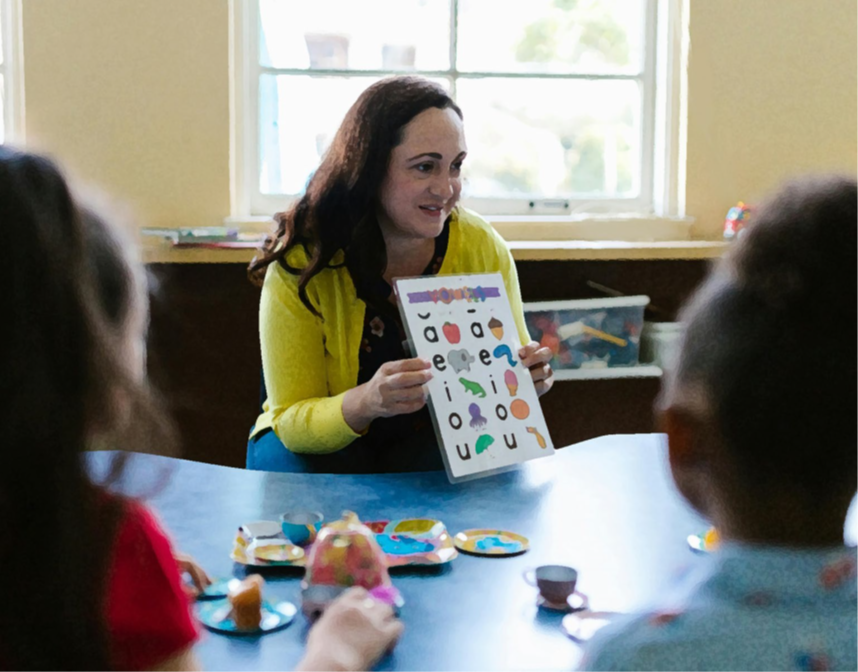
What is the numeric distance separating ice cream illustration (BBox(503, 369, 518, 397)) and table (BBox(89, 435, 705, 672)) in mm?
135

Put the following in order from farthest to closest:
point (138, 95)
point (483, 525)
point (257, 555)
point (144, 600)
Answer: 1. point (138, 95)
2. point (483, 525)
3. point (257, 555)
4. point (144, 600)

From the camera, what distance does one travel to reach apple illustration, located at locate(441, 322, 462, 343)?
5.64 feet

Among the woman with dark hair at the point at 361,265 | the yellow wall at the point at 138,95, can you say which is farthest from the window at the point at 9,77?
the woman with dark hair at the point at 361,265

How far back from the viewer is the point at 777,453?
0.68 m

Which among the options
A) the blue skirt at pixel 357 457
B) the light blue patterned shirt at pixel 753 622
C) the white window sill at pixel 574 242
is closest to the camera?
the light blue patterned shirt at pixel 753 622

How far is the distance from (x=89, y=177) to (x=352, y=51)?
2.77 ft

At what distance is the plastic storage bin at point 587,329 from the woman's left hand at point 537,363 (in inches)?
35.9

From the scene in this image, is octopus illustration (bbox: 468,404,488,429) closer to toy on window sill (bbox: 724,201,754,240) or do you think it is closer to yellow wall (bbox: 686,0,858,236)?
toy on window sill (bbox: 724,201,754,240)

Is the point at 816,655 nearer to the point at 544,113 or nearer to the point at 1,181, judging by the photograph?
the point at 1,181

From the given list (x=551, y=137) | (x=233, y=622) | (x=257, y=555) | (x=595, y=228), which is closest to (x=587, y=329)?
(x=595, y=228)

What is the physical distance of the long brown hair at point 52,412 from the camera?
0.69 metres

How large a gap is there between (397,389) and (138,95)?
4.77ft

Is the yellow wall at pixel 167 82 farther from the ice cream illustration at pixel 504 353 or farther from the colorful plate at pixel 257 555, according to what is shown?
the colorful plate at pixel 257 555

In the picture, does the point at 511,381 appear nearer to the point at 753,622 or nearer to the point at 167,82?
the point at 753,622
